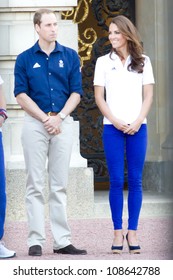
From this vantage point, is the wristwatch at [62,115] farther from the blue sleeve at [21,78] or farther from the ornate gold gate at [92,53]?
the ornate gold gate at [92,53]

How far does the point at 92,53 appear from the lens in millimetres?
13852

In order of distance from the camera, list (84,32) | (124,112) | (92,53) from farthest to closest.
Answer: (84,32) → (92,53) → (124,112)

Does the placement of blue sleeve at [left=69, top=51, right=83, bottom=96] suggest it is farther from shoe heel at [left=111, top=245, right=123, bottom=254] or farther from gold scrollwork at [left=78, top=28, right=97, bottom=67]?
gold scrollwork at [left=78, top=28, right=97, bottom=67]

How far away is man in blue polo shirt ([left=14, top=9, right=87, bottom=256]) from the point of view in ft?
28.5

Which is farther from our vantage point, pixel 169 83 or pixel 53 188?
pixel 169 83

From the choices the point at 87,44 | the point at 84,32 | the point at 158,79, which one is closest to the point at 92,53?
the point at 87,44

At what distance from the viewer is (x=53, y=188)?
8773 mm

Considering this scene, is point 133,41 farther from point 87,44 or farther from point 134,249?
point 87,44

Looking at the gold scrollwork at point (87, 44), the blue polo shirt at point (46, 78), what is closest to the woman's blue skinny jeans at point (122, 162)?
the blue polo shirt at point (46, 78)

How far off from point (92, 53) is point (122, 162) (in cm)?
522

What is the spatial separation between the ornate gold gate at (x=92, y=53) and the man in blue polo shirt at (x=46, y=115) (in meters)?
4.92
